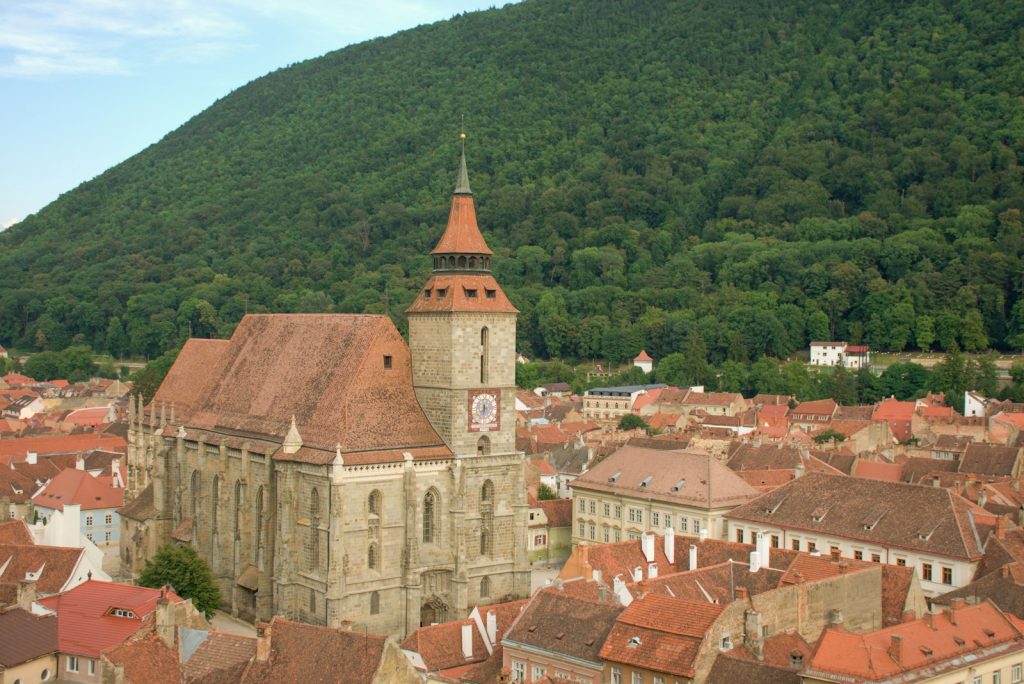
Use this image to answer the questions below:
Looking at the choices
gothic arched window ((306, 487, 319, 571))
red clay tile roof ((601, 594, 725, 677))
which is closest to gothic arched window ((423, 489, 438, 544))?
gothic arched window ((306, 487, 319, 571))

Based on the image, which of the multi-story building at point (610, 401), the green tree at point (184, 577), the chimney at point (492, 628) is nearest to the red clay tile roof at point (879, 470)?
the chimney at point (492, 628)

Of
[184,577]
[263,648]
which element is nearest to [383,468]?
[184,577]

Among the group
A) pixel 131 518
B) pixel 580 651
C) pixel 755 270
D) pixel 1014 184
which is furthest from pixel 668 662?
pixel 1014 184

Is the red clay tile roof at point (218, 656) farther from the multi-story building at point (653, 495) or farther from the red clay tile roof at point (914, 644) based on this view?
the multi-story building at point (653, 495)

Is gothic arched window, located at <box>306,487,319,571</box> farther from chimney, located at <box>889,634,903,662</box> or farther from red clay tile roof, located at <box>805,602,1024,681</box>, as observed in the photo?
chimney, located at <box>889,634,903,662</box>

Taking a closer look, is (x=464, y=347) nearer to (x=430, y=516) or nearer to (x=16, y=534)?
(x=430, y=516)

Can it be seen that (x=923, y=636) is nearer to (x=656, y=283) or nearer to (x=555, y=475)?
(x=555, y=475)
